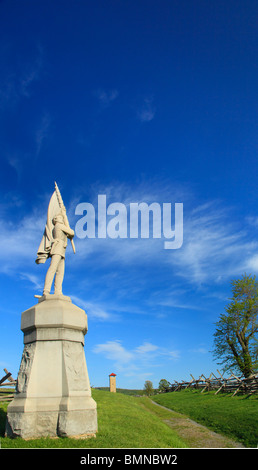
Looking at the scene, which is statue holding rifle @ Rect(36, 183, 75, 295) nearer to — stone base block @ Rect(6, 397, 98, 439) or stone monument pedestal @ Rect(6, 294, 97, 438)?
stone monument pedestal @ Rect(6, 294, 97, 438)

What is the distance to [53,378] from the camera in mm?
8094

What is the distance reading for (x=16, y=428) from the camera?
7480mm

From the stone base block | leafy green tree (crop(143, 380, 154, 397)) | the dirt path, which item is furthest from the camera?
leafy green tree (crop(143, 380, 154, 397))

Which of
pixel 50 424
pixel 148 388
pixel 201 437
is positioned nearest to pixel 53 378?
pixel 50 424

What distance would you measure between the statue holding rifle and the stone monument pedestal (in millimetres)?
677

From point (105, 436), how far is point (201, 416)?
10539 mm

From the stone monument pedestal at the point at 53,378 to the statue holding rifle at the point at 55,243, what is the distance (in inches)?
26.6

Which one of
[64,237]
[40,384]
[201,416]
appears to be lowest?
[201,416]

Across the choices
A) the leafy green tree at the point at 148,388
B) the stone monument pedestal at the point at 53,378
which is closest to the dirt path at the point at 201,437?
the stone monument pedestal at the point at 53,378

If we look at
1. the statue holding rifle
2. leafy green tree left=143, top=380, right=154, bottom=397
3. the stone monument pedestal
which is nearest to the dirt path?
the stone monument pedestal

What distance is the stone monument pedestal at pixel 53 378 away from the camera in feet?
24.6

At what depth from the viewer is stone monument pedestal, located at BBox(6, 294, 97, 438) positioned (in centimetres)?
749
